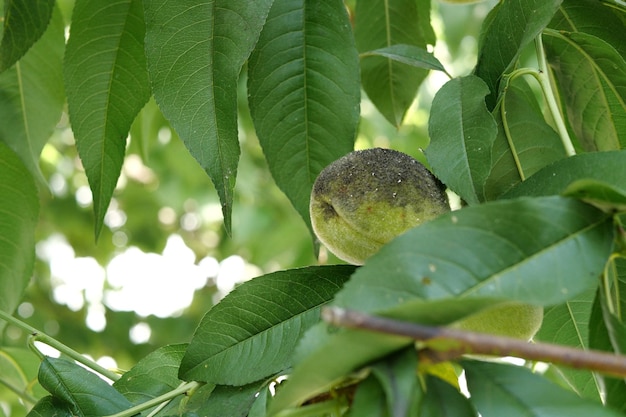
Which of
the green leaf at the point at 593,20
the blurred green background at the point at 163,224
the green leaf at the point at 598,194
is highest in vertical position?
the green leaf at the point at 593,20

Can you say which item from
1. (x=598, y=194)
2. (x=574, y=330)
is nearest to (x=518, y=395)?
(x=598, y=194)

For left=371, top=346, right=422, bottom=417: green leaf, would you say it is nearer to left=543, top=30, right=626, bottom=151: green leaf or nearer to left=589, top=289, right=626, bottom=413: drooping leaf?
left=589, top=289, right=626, bottom=413: drooping leaf

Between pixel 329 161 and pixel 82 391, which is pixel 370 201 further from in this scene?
pixel 82 391

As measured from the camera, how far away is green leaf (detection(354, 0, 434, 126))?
1640mm

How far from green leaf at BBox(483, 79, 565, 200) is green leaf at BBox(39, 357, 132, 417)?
556 mm

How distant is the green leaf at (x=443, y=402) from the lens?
2.32ft

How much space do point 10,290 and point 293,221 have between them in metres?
1.79

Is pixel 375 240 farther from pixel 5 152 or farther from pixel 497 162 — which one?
pixel 5 152

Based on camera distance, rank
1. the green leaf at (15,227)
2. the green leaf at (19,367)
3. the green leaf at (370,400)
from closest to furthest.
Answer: the green leaf at (370,400), the green leaf at (15,227), the green leaf at (19,367)

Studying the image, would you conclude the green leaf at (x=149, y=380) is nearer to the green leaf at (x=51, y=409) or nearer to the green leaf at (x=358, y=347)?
the green leaf at (x=51, y=409)

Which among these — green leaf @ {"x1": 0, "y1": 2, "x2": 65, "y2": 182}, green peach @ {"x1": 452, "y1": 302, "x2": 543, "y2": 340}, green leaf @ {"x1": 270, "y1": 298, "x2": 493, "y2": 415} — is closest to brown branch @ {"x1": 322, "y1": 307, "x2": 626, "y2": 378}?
green leaf @ {"x1": 270, "y1": 298, "x2": 493, "y2": 415}

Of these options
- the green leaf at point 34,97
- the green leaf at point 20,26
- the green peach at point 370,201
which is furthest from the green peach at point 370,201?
the green leaf at point 34,97

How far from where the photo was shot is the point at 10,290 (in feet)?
4.67

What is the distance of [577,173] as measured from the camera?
888 millimetres
